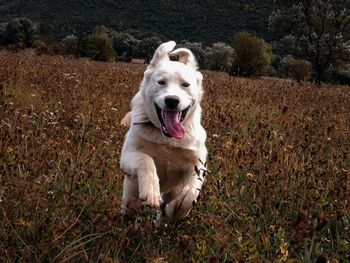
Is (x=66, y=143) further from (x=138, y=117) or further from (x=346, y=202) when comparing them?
(x=346, y=202)

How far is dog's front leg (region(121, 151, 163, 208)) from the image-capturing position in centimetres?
351

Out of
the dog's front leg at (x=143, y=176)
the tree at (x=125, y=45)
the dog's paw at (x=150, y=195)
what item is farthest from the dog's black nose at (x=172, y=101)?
the tree at (x=125, y=45)

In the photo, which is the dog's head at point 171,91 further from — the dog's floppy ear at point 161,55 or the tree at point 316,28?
the tree at point 316,28

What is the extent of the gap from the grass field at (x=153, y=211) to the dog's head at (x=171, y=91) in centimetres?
50

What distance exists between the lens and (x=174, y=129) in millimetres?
4301

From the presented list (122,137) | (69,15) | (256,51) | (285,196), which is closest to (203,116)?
(122,137)

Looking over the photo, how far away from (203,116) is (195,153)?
3238 mm

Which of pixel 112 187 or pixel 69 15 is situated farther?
pixel 69 15

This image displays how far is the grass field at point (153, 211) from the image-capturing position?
2.86 metres

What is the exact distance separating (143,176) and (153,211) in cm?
42

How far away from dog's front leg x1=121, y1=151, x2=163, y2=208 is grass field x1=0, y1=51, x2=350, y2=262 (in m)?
0.16

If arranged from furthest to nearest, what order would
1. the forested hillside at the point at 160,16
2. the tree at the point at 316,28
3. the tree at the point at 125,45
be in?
the forested hillside at the point at 160,16 → the tree at the point at 125,45 → the tree at the point at 316,28

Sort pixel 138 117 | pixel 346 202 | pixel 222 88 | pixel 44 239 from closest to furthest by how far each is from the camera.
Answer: pixel 44 239, pixel 346 202, pixel 138 117, pixel 222 88

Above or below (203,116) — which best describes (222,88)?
below
